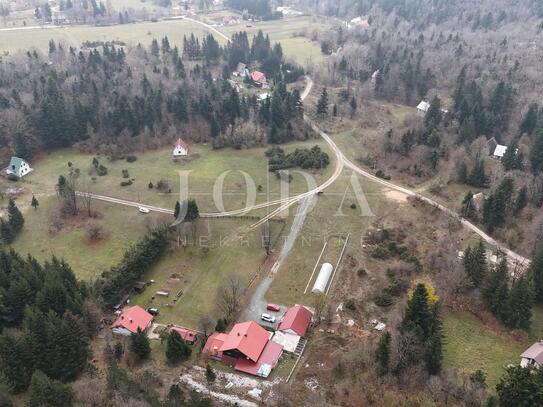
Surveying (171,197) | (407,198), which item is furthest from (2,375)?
(407,198)

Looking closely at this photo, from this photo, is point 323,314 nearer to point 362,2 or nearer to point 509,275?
point 509,275

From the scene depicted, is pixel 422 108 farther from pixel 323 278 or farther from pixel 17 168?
pixel 17 168

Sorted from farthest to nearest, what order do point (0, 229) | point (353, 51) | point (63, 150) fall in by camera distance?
point (353, 51), point (63, 150), point (0, 229)

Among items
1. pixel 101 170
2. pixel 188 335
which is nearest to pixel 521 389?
pixel 188 335

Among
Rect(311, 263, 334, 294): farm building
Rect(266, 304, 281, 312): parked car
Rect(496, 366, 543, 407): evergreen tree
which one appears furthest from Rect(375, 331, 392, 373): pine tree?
Rect(266, 304, 281, 312): parked car

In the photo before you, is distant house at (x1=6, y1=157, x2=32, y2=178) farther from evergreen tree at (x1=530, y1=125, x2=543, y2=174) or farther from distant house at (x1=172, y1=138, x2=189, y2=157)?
evergreen tree at (x1=530, y1=125, x2=543, y2=174)

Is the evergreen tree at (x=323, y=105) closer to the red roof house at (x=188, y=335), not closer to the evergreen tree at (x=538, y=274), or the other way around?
the evergreen tree at (x=538, y=274)

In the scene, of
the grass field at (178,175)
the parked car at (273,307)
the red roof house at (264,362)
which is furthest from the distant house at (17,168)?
the red roof house at (264,362)
